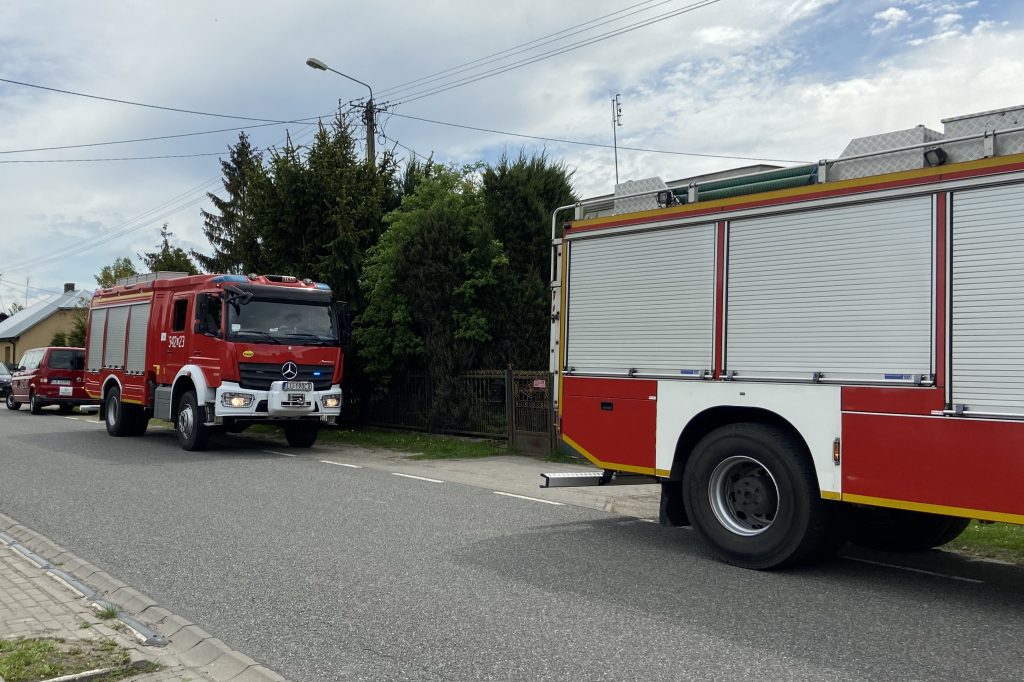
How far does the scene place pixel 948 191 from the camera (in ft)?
19.2

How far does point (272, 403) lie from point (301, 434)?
199 cm

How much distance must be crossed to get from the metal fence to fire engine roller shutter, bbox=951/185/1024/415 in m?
9.61

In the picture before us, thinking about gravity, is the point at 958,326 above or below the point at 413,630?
above

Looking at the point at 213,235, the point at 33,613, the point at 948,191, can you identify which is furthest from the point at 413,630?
the point at 213,235

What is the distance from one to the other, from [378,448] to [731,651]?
12.4 metres

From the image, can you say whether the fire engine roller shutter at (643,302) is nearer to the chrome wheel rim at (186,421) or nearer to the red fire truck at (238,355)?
the red fire truck at (238,355)

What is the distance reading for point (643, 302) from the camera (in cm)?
764

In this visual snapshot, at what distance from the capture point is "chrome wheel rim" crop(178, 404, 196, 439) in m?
15.2

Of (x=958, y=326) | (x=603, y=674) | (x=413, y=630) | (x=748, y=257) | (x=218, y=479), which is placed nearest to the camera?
(x=603, y=674)

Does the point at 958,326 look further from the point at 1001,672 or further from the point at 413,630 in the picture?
the point at 413,630

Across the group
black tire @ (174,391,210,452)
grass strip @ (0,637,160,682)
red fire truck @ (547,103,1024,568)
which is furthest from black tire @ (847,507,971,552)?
black tire @ (174,391,210,452)

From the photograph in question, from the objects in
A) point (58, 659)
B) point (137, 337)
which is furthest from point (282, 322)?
point (58, 659)

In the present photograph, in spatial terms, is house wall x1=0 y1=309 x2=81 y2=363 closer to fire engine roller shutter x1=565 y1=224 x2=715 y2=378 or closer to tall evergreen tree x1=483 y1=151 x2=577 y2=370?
tall evergreen tree x1=483 y1=151 x2=577 y2=370

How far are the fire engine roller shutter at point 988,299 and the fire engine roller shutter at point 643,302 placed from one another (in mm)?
1878
